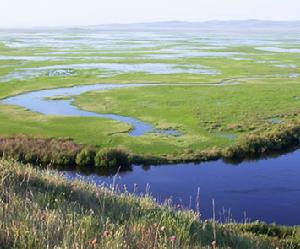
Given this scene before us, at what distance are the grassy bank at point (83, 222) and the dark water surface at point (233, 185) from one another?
35.9 ft

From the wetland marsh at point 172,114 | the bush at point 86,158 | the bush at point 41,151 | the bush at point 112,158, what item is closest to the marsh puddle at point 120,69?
the wetland marsh at point 172,114

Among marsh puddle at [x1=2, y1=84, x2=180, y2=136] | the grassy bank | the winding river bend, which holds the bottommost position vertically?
the winding river bend

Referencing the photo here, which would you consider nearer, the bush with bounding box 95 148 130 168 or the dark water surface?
the dark water surface

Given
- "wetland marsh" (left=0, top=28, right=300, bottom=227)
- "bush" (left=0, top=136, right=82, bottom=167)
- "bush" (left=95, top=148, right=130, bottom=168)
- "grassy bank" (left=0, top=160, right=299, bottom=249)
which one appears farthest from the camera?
"bush" (left=0, top=136, right=82, bottom=167)

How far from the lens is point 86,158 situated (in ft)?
96.6

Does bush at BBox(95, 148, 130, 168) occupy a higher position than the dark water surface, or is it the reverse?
bush at BBox(95, 148, 130, 168)

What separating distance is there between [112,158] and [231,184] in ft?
23.3

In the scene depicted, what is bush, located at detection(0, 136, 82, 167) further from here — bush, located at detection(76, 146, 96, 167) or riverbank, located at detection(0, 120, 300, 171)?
bush, located at detection(76, 146, 96, 167)

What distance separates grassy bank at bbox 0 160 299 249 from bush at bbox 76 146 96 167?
61.3ft

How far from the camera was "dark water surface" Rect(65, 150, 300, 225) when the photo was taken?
2255cm

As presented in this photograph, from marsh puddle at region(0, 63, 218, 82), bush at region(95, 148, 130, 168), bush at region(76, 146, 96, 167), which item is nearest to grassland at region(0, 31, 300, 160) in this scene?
marsh puddle at region(0, 63, 218, 82)

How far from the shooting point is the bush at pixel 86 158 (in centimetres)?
2931

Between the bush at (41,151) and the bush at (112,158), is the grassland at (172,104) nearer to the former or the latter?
the bush at (112,158)

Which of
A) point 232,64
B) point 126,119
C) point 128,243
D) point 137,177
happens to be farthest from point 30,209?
point 232,64
